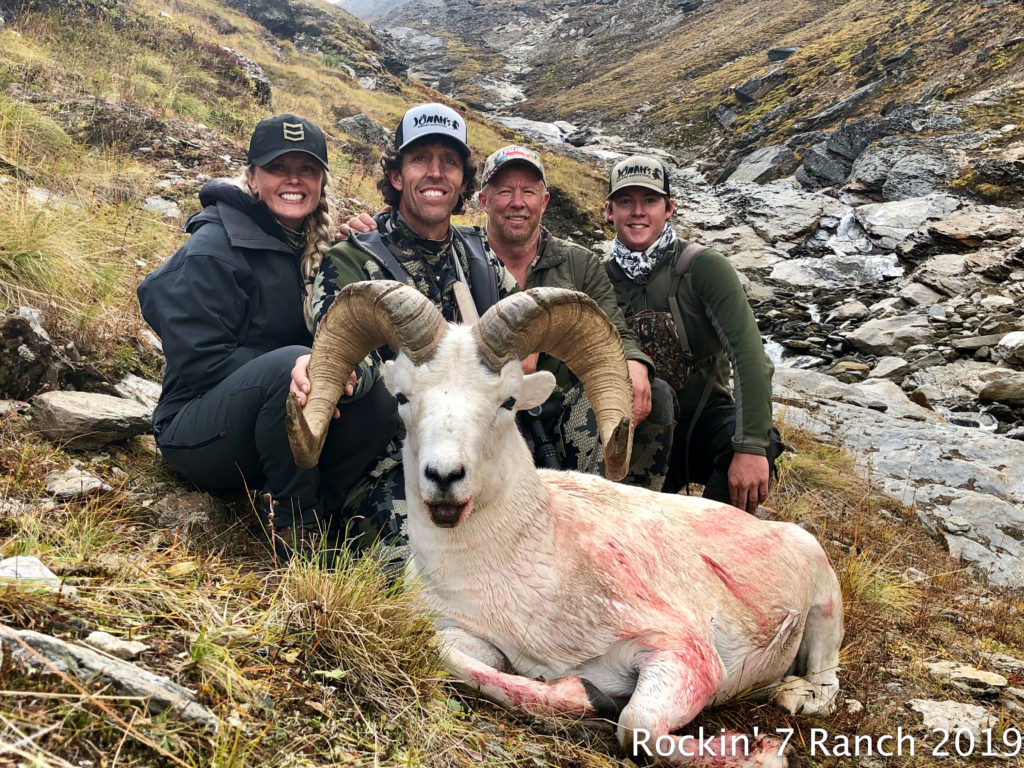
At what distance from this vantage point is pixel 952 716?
3.96 meters

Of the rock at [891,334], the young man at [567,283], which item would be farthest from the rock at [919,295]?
the young man at [567,283]

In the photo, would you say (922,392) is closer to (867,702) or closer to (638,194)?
(638,194)

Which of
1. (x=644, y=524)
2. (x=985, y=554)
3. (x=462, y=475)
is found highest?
(x=462, y=475)

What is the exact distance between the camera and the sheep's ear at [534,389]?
13.0 ft

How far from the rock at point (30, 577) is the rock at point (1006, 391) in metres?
16.4

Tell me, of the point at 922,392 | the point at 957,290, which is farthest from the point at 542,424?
the point at 957,290

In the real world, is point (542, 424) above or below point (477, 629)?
above

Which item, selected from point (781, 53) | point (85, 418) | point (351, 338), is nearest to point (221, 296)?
point (351, 338)

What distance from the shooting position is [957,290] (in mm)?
19938

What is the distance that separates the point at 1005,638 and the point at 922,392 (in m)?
11.0

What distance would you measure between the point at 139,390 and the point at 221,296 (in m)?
1.60

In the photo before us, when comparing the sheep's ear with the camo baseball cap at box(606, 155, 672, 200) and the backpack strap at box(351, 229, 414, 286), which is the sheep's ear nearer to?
the backpack strap at box(351, 229, 414, 286)

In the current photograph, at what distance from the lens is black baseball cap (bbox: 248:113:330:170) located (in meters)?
4.86

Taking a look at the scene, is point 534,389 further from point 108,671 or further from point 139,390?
point 139,390
